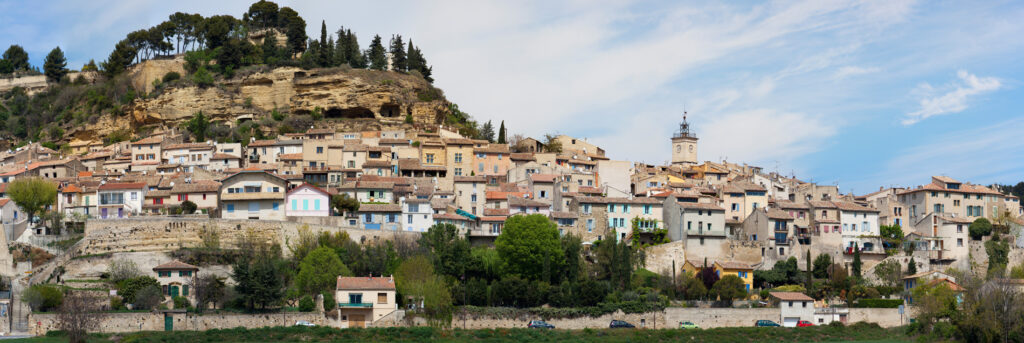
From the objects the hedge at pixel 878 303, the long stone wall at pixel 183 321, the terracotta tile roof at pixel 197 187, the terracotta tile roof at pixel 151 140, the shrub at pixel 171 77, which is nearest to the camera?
the long stone wall at pixel 183 321

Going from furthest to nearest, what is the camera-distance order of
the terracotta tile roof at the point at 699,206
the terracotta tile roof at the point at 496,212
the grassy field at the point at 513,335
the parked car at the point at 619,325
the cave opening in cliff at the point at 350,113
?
the cave opening in cliff at the point at 350,113
the terracotta tile roof at the point at 496,212
the terracotta tile roof at the point at 699,206
the parked car at the point at 619,325
the grassy field at the point at 513,335

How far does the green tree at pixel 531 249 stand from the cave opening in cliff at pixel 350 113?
34773 mm

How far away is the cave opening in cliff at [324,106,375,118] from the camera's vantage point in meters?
87.1

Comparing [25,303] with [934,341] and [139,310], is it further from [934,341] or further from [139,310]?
[934,341]

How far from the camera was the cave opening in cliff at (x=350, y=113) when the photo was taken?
87.1 metres

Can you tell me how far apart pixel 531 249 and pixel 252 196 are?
1670cm

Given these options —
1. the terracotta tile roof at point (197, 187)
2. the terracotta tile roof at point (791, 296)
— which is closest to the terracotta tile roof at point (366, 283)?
the terracotta tile roof at point (197, 187)

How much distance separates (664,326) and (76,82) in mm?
71149

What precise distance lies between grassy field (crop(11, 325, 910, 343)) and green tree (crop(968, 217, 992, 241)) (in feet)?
45.0

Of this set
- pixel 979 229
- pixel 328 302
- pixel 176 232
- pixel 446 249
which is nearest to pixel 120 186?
pixel 176 232

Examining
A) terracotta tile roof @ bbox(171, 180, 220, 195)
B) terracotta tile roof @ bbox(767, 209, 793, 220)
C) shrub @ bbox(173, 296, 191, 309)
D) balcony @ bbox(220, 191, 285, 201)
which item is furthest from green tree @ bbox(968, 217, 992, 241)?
shrub @ bbox(173, 296, 191, 309)

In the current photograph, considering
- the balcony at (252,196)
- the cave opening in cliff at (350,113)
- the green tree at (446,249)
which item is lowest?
the green tree at (446,249)

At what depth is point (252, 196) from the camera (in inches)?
2336

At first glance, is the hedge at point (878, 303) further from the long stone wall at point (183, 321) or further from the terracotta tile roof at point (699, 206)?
the long stone wall at point (183, 321)
